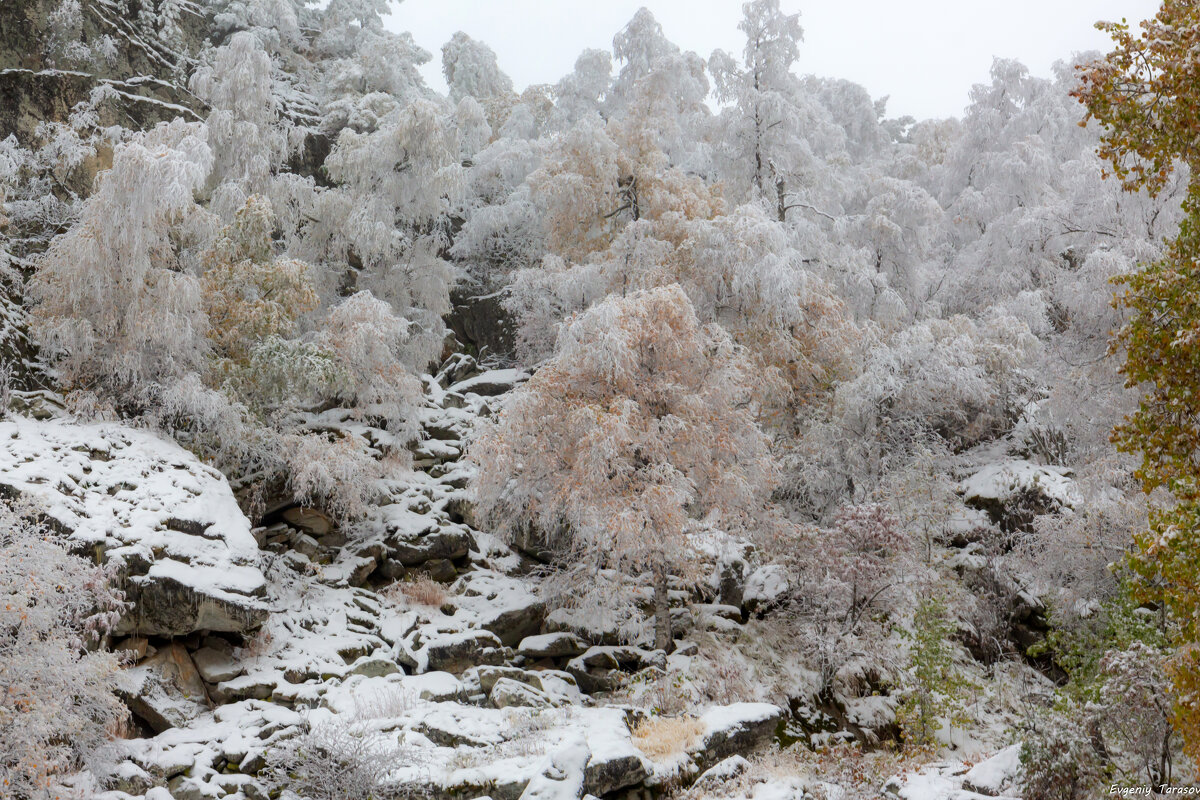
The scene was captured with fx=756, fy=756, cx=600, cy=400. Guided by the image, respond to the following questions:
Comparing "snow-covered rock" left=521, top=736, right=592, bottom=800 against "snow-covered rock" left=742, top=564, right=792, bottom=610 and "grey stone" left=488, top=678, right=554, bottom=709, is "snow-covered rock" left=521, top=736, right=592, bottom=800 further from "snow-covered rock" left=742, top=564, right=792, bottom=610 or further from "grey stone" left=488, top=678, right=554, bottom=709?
"snow-covered rock" left=742, top=564, right=792, bottom=610

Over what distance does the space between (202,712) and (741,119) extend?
1638 cm

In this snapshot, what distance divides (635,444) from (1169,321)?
6.74 metres

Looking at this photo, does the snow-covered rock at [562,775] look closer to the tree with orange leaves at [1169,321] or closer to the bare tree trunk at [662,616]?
the bare tree trunk at [662,616]

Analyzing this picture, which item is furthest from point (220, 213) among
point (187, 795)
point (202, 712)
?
point (187, 795)

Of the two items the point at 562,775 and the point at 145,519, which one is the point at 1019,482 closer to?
the point at 562,775

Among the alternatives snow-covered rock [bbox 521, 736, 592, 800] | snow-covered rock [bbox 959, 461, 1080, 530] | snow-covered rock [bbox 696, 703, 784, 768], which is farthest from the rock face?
snow-covered rock [bbox 959, 461, 1080, 530]

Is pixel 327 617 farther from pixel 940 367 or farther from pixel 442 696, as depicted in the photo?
pixel 940 367

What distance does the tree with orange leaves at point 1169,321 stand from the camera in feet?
18.1

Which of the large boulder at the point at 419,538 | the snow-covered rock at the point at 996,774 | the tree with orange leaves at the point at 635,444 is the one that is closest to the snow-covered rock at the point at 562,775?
the tree with orange leaves at the point at 635,444

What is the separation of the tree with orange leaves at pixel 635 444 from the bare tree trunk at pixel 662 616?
0.06ft

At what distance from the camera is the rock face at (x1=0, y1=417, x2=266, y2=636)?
936 cm

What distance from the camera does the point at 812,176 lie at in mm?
19172

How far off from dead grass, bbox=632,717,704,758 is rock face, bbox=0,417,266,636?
5.22m

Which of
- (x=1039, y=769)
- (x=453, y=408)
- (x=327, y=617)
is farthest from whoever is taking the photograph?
(x=453, y=408)
